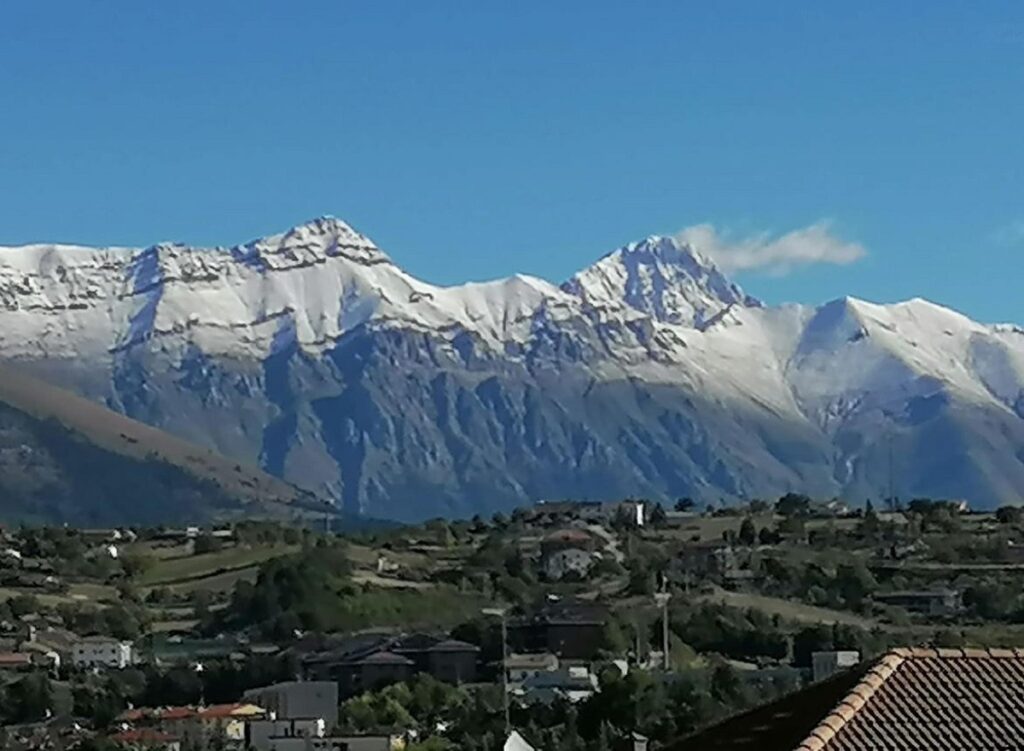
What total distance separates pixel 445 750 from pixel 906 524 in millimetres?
98183

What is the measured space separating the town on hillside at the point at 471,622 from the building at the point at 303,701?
0.49 ft

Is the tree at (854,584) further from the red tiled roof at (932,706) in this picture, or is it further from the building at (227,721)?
the red tiled roof at (932,706)

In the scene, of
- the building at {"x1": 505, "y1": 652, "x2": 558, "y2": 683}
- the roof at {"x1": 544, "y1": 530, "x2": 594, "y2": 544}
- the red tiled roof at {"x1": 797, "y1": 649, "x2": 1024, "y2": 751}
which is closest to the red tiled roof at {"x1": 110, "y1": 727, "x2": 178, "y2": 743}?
the building at {"x1": 505, "y1": 652, "x2": 558, "y2": 683}

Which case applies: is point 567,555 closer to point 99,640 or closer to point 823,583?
point 823,583

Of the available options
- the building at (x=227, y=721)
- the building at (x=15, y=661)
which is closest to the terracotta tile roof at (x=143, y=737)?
the building at (x=227, y=721)

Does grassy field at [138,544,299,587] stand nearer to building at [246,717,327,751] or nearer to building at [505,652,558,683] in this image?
building at [505,652,558,683]

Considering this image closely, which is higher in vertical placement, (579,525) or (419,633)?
(579,525)

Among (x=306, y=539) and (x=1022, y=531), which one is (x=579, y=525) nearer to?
(x=306, y=539)

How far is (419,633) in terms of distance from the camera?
113 meters

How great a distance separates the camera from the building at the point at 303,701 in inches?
3332

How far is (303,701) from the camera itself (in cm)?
8719

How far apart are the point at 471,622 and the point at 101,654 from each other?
1537 centimetres

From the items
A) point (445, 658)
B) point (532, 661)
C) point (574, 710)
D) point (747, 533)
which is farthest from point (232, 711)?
point (747, 533)

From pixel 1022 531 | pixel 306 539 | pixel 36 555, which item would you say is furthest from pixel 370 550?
pixel 1022 531
